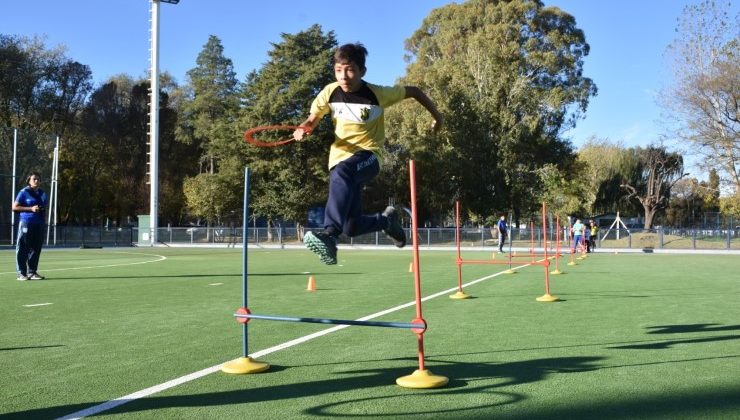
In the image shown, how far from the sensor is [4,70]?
52.7m

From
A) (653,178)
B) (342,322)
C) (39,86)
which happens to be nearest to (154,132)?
(39,86)

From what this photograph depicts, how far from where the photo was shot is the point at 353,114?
5.50 m

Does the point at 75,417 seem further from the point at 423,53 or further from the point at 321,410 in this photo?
the point at 423,53

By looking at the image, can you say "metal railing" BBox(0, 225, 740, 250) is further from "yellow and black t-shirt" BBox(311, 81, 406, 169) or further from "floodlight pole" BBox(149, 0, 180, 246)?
"yellow and black t-shirt" BBox(311, 81, 406, 169)

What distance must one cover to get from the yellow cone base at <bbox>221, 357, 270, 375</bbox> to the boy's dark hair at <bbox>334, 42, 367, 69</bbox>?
100 inches

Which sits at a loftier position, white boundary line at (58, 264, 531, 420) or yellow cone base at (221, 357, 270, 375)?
yellow cone base at (221, 357, 270, 375)

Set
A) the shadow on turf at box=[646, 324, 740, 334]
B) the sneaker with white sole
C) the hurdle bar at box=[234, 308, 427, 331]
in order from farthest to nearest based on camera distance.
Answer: the shadow on turf at box=[646, 324, 740, 334] → the sneaker with white sole → the hurdle bar at box=[234, 308, 427, 331]

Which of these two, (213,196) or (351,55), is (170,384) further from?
(213,196)

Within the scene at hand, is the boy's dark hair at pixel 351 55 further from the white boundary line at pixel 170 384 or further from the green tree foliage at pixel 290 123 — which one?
the green tree foliage at pixel 290 123

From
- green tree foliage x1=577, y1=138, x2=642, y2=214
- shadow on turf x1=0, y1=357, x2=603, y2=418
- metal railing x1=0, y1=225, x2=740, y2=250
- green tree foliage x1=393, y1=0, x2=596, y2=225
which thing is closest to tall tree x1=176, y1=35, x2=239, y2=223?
metal railing x1=0, y1=225, x2=740, y2=250

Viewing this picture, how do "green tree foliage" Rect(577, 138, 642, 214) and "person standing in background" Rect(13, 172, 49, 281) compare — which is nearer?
"person standing in background" Rect(13, 172, 49, 281)

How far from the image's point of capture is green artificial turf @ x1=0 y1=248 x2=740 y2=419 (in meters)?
3.97

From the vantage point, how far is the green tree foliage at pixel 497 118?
47.1m

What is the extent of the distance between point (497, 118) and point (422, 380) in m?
44.7
